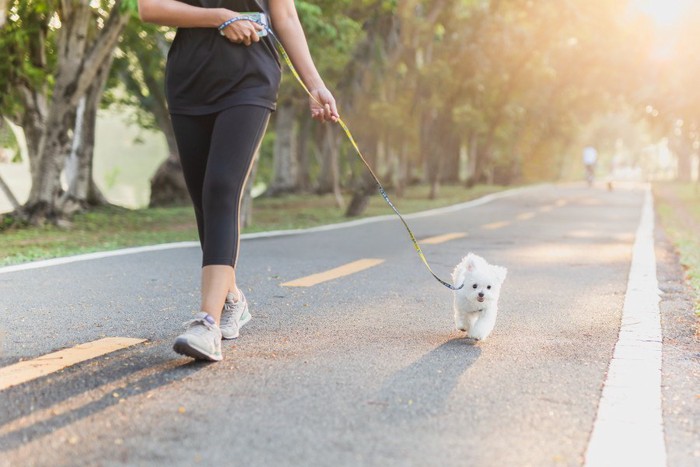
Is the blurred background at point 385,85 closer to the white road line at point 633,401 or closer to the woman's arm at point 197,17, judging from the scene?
the woman's arm at point 197,17

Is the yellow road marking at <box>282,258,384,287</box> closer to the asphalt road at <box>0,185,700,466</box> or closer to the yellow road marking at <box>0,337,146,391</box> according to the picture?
the asphalt road at <box>0,185,700,466</box>

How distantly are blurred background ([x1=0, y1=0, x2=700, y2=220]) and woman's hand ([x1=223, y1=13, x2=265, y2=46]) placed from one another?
5279 mm

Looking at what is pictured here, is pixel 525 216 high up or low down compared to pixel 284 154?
down

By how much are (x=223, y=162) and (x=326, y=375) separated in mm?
1063

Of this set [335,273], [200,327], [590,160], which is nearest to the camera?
[200,327]

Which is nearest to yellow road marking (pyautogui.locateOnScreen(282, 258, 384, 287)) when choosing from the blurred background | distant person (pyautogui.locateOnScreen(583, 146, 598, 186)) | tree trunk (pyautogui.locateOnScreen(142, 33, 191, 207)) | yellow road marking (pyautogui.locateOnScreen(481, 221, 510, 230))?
the blurred background

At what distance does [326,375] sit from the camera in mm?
3766

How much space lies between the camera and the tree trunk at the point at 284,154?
2809 cm

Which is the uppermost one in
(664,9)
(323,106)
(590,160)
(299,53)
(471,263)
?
(664,9)

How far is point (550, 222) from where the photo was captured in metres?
16.0

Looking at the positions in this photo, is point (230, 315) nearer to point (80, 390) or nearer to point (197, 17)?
point (80, 390)

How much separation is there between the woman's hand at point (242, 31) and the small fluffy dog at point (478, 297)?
159 cm

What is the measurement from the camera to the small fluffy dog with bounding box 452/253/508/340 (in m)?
4.58

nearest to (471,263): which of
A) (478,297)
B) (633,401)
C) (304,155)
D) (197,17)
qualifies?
(478,297)
